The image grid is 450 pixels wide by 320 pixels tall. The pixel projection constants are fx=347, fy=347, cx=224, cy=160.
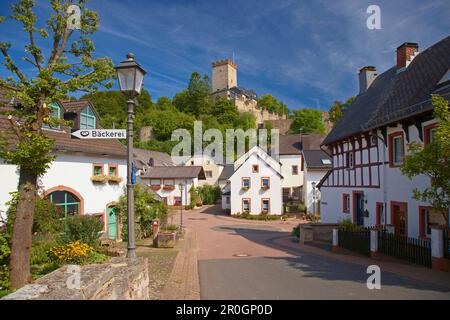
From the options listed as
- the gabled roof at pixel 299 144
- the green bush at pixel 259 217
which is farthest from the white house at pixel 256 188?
the gabled roof at pixel 299 144

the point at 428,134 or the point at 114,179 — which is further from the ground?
the point at 428,134

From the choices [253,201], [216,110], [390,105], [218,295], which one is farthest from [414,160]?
[216,110]

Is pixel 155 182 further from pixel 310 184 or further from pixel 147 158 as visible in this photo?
pixel 310 184

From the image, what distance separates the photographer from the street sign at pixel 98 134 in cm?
653

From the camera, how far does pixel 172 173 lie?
156ft

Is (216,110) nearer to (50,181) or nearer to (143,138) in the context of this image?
(143,138)

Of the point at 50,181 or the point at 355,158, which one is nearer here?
the point at 50,181

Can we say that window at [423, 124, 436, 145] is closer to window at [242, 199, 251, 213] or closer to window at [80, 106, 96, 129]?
window at [80, 106, 96, 129]

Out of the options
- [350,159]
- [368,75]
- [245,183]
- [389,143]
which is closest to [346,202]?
[350,159]

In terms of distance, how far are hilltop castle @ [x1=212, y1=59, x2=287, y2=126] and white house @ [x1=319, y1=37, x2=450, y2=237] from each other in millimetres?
80512

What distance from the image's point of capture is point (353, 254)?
592 inches

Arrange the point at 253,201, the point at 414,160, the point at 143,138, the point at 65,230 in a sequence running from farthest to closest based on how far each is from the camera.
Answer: the point at 143,138, the point at 253,201, the point at 65,230, the point at 414,160

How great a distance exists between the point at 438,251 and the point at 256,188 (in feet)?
90.3

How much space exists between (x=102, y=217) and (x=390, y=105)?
1603 centimetres
